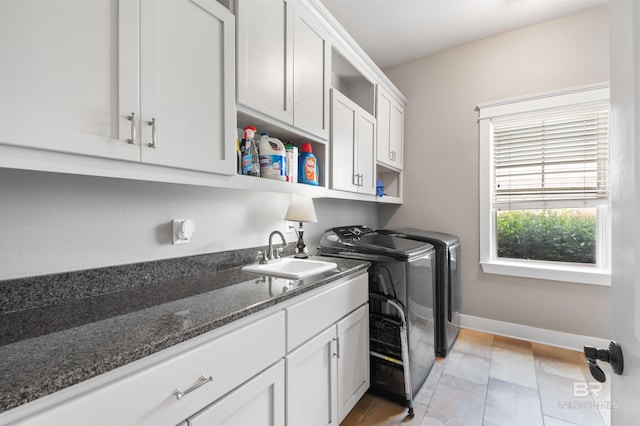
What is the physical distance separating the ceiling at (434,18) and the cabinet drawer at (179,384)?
2475 millimetres

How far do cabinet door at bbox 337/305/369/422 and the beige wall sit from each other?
5.43 feet

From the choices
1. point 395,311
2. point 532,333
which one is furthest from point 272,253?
point 532,333

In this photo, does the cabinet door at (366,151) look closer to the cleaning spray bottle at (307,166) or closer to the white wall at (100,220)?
the cleaning spray bottle at (307,166)

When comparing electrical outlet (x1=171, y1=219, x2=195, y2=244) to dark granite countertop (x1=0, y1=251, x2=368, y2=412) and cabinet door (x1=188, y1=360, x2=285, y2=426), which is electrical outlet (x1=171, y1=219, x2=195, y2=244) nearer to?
dark granite countertop (x1=0, y1=251, x2=368, y2=412)

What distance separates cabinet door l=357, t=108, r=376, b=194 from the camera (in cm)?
229

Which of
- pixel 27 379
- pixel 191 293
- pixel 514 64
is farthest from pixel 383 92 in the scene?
pixel 27 379

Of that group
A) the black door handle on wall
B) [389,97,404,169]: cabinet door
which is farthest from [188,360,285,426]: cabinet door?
[389,97,404,169]: cabinet door

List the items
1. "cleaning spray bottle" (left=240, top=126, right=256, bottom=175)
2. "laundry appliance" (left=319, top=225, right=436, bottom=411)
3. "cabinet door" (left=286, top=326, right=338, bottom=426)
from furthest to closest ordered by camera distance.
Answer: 1. "laundry appliance" (left=319, top=225, right=436, bottom=411)
2. "cleaning spray bottle" (left=240, top=126, right=256, bottom=175)
3. "cabinet door" (left=286, top=326, right=338, bottom=426)

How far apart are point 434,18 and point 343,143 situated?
4.87 feet

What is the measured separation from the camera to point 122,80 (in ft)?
2.91

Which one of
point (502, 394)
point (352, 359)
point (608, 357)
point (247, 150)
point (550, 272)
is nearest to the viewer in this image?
point (608, 357)

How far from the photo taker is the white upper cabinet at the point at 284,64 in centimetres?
132

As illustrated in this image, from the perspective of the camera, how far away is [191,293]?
3.72 ft

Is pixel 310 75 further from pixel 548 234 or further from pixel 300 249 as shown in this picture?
pixel 548 234
